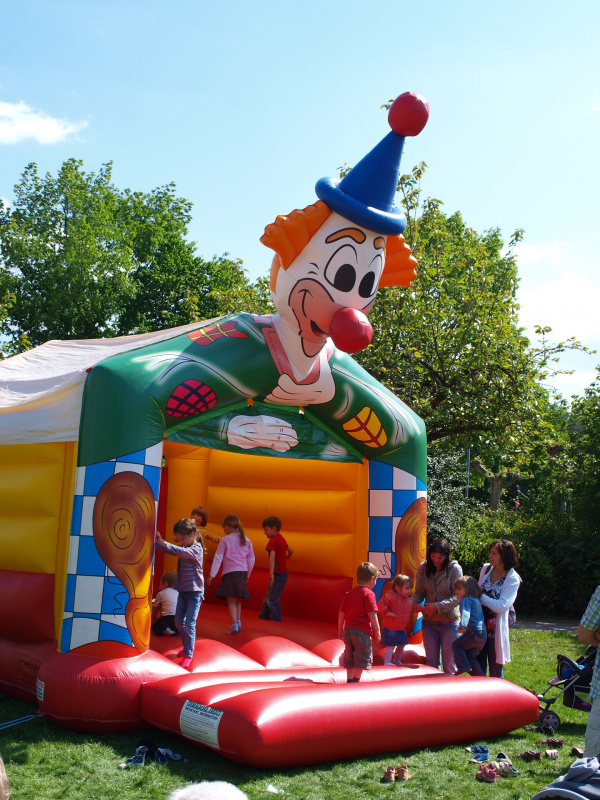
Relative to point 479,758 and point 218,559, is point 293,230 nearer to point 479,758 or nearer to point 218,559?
point 218,559

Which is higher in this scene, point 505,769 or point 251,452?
point 251,452

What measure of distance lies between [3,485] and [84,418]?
1.23m

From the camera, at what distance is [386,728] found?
446 centimetres

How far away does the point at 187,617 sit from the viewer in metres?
5.44

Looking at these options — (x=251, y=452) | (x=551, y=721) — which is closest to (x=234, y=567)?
(x=251, y=452)

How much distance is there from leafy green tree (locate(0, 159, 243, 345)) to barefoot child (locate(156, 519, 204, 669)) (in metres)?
14.4

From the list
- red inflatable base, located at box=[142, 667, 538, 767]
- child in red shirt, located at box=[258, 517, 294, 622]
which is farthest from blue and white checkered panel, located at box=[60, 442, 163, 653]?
child in red shirt, located at box=[258, 517, 294, 622]

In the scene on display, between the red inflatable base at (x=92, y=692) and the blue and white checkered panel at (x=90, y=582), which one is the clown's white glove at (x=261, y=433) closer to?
the blue and white checkered panel at (x=90, y=582)

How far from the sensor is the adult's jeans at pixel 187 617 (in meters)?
5.40

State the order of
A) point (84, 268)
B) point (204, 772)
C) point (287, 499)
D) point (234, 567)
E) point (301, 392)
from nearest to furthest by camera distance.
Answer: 1. point (204, 772)
2. point (301, 392)
3. point (234, 567)
4. point (287, 499)
5. point (84, 268)

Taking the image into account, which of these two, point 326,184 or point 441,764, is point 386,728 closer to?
point 441,764

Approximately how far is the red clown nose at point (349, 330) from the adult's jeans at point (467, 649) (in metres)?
2.28

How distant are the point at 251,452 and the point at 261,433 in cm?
31

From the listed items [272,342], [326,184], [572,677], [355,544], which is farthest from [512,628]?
[326,184]
